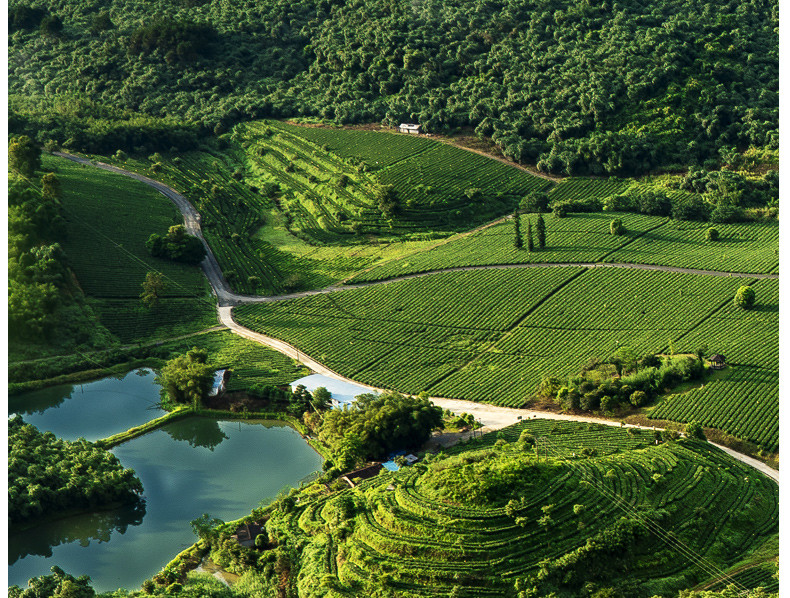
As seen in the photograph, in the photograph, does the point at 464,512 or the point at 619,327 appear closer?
the point at 464,512

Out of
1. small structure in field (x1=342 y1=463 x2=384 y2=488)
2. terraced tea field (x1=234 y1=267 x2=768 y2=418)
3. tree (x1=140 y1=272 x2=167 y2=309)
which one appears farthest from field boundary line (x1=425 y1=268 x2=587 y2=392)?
tree (x1=140 y1=272 x2=167 y2=309)

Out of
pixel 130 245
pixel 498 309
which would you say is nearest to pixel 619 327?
pixel 498 309

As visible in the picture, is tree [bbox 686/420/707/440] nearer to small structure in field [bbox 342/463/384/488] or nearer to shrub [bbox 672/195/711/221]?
small structure in field [bbox 342/463/384/488]

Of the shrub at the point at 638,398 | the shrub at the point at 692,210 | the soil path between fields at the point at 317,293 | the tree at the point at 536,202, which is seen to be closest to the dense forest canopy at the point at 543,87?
the tree at the point at 536,202

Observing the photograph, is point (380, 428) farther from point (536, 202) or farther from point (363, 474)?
point (536, 202)

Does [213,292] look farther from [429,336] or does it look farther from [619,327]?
[619,327]
